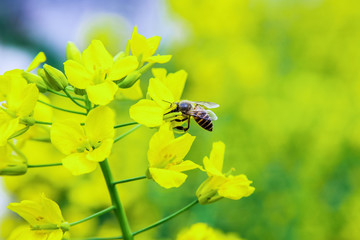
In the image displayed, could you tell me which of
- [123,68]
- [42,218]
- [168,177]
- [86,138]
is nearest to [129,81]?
[123,68]

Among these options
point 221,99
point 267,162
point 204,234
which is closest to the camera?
point 204,234

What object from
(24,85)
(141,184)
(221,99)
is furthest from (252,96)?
(24,85)

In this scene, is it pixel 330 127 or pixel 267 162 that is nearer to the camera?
pixel 267 162

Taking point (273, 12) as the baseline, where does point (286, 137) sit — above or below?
below

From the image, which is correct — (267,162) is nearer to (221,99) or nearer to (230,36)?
(221,99)

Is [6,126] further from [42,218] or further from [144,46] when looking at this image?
[144,46]

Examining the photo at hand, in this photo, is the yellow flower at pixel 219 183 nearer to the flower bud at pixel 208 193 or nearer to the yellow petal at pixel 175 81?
the flower bud at pixel 208 193

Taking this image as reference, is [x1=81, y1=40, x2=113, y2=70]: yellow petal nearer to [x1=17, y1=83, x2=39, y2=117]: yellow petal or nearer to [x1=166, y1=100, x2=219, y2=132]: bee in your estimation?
[x1=17, y1=83, x2=39, y2=117]: yellow petal
